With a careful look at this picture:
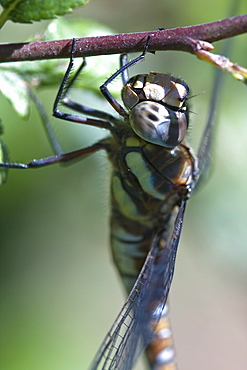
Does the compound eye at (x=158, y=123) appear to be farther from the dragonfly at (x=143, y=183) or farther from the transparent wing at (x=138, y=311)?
the transparent wing at (x=138, y=311)

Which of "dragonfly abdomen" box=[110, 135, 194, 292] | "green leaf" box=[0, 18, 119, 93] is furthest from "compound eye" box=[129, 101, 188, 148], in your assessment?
"green leaf" box=[0, 18, 119, 93]

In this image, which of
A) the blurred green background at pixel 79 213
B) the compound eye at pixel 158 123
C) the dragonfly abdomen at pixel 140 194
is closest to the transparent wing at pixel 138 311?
the dragonfly abdomen at pixel 140 194

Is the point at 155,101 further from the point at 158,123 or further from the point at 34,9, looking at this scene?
the point at 34,9

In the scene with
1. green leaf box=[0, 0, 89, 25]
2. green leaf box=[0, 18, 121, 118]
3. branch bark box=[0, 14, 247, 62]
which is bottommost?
branch bark box=[0, 14, 247, 62]

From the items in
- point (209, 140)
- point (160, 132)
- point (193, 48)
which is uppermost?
point (209, 140)

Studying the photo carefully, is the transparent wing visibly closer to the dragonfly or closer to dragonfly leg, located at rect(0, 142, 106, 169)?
the dragonfly

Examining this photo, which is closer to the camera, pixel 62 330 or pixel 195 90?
pixel 195 90

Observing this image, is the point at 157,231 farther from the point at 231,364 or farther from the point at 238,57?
the point at 231,364

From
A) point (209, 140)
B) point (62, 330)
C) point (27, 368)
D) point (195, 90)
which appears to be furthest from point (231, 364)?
point (209, 140)
